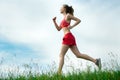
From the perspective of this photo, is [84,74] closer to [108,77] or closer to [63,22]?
[108,77]

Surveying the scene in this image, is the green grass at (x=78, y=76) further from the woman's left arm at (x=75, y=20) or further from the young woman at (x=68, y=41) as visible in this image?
the woman's left arm at (x=75, y=20)

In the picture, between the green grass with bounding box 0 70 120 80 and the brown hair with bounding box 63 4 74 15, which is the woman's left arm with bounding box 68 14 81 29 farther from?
the green grass with bounding box 0 70 120 80

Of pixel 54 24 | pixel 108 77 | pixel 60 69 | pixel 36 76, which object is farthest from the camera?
pixel 54 24

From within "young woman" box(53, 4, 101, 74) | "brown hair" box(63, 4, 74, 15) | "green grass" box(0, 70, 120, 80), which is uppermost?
"brown hair" box(63, 4, 74, 15)

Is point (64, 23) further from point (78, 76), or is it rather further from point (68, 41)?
point (78, 76)

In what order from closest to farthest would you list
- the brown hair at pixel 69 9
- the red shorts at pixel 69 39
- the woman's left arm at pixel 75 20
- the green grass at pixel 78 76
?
the green grass at pixel 78 76 → the red shorts at pixel 69 39 → the woman's left arm at pixel 75 20 → the brown hair at pixel 69 9

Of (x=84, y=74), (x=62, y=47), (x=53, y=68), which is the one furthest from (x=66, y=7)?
(x=84, y=74)

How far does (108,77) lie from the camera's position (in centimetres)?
955

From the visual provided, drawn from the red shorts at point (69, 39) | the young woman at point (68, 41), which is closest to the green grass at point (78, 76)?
the young woman at point (68, 41)

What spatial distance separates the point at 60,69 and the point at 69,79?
6.48 ft

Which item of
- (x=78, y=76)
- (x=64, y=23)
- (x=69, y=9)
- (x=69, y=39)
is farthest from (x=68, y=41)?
(x=78, y=76)

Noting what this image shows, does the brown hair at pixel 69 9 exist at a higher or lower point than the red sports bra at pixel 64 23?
higher

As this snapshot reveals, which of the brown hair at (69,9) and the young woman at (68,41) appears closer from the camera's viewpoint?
the young woman at (68,41)

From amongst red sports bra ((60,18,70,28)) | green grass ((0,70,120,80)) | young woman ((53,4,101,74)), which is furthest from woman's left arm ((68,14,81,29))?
green grass ((0,70,120,80))
